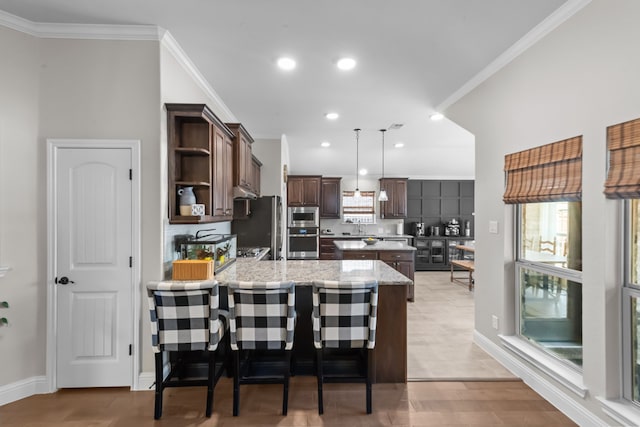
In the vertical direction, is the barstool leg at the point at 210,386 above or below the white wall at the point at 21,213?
below

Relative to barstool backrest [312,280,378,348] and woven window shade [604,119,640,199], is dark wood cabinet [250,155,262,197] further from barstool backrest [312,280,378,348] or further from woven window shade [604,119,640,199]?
woven window shade [604,119,640,199]

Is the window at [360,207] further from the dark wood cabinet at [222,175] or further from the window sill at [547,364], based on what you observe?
the window sill at [547,364]

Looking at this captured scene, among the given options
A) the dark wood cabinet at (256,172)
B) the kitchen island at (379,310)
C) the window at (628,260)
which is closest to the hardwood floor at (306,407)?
the kitchen island at (379,310)

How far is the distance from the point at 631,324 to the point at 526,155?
1359mm

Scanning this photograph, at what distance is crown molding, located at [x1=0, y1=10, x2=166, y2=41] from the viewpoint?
2.48 m

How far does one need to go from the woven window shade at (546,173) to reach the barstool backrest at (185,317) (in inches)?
99.1

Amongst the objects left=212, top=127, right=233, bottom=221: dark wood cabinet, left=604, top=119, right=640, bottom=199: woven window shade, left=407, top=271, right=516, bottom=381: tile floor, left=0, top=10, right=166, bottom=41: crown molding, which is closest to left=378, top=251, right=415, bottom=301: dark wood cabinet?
left=407, top=271, right=516, bottom=381: tile floor

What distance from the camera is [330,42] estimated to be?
2705 mm

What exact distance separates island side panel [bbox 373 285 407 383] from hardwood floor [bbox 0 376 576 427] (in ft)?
0.30

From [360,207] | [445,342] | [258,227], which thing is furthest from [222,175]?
[360,207]

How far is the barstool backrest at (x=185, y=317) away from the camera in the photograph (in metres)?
2.22

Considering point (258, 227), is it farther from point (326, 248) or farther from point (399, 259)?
point (326, 248)

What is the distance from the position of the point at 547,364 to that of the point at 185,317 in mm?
2714

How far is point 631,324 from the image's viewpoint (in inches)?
77.2
